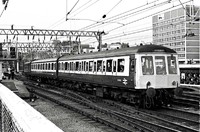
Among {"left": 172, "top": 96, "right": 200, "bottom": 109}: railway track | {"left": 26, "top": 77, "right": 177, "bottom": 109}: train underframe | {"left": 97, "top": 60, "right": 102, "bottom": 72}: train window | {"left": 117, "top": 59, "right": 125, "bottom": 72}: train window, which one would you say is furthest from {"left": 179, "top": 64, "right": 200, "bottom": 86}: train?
{"left": 117, "top": 59, "right": 125, "bottom": 72}: train window

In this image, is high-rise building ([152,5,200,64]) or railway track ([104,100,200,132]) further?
high-rise building ([152,5,200,64])

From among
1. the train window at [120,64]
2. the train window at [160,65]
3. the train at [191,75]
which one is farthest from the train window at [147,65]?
the train at [191,75]

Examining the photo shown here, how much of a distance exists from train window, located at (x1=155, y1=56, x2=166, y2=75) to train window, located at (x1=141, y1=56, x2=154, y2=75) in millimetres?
327

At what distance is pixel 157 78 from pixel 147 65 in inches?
31.3

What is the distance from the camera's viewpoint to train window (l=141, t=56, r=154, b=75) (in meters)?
13.3

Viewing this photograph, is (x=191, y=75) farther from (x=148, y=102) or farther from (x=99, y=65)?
(x=148, y=102)

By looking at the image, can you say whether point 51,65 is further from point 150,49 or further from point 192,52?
point 192,52

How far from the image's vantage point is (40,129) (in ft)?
8.16

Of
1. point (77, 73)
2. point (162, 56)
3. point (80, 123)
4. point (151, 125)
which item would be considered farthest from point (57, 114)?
point (77, 73)

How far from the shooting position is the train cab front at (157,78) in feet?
42.9

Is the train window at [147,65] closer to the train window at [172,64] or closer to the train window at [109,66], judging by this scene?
the train window at [172,64]

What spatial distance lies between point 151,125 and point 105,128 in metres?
1.62

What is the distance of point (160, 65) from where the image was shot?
13.7 metres

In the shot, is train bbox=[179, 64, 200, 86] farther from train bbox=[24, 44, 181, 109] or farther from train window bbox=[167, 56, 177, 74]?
train window bbox=[167, 56, 177, 74]
